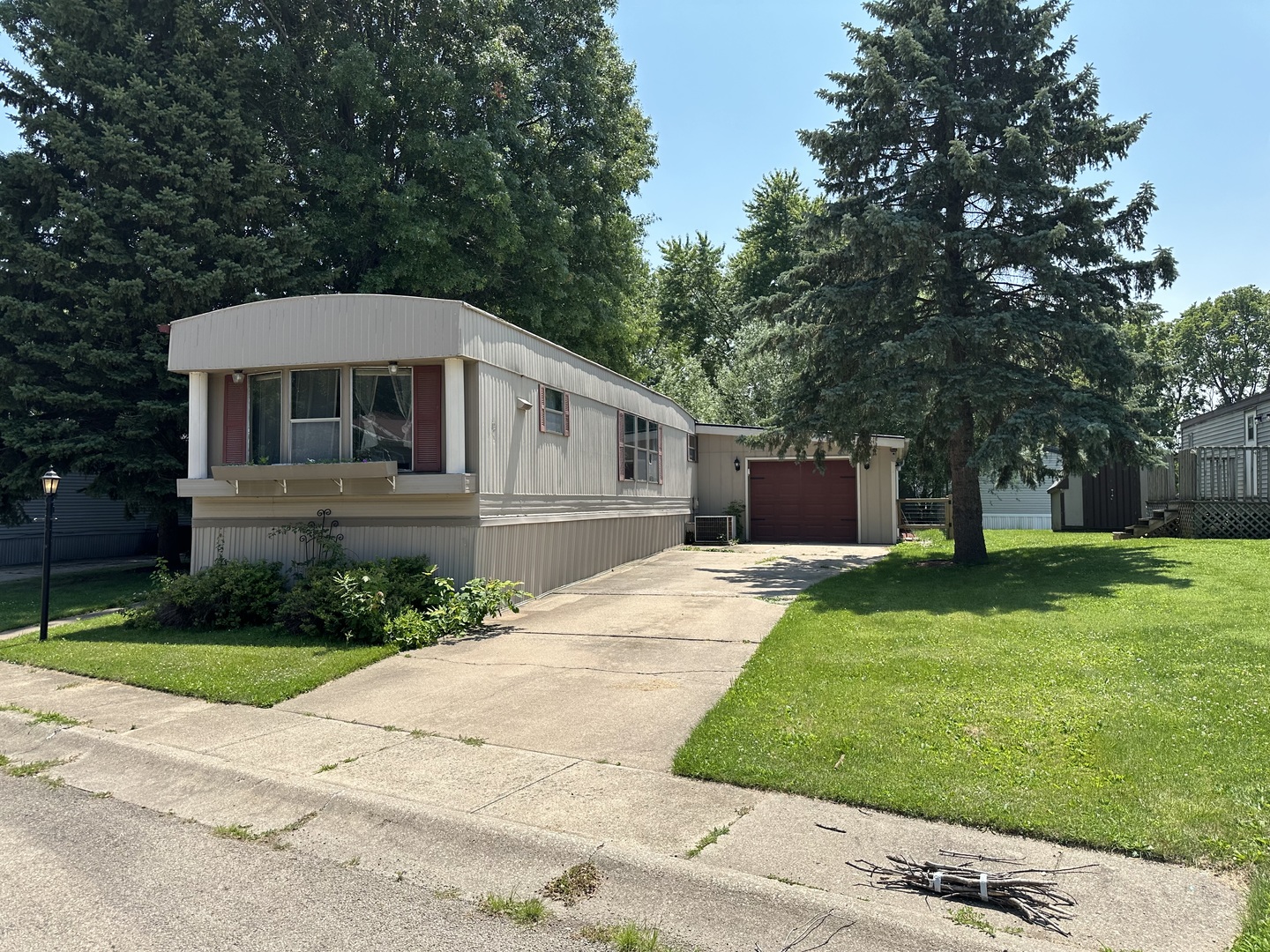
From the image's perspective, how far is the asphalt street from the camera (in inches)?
128

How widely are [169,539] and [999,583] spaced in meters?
16.1

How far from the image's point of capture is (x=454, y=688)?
729 centimetres

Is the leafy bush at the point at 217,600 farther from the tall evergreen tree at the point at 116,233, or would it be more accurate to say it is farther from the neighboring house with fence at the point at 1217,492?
the neighboring house with fence at the point at 1217,492

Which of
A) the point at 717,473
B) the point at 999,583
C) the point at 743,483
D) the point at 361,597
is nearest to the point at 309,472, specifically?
the point at 361,597

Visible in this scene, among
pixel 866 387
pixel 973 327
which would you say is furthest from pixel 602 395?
pixel 973 327

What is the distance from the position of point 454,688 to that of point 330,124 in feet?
55.0

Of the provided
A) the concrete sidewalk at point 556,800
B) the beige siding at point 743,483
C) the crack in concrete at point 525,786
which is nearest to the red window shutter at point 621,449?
the beige siding at point 743,483

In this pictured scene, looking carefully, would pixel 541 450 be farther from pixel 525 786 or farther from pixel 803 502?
pixel 803 502

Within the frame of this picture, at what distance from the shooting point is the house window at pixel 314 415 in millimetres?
11070

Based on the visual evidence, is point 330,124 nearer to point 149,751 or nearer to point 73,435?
point 73,435

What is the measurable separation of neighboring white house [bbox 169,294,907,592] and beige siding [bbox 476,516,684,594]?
4cm

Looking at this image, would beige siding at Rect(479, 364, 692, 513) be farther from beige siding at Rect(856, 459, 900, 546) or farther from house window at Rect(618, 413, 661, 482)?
beige siding at Rect(856, 459, 900, 546)

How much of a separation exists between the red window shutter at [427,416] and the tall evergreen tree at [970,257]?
654cm

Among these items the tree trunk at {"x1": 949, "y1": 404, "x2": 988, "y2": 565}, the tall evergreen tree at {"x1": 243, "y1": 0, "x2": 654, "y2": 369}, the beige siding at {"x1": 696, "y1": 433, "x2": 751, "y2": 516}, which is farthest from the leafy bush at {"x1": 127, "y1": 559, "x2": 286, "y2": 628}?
the beige siding at {"x1": 696, "y1": 433, "x2": 751, "y2": 516}
